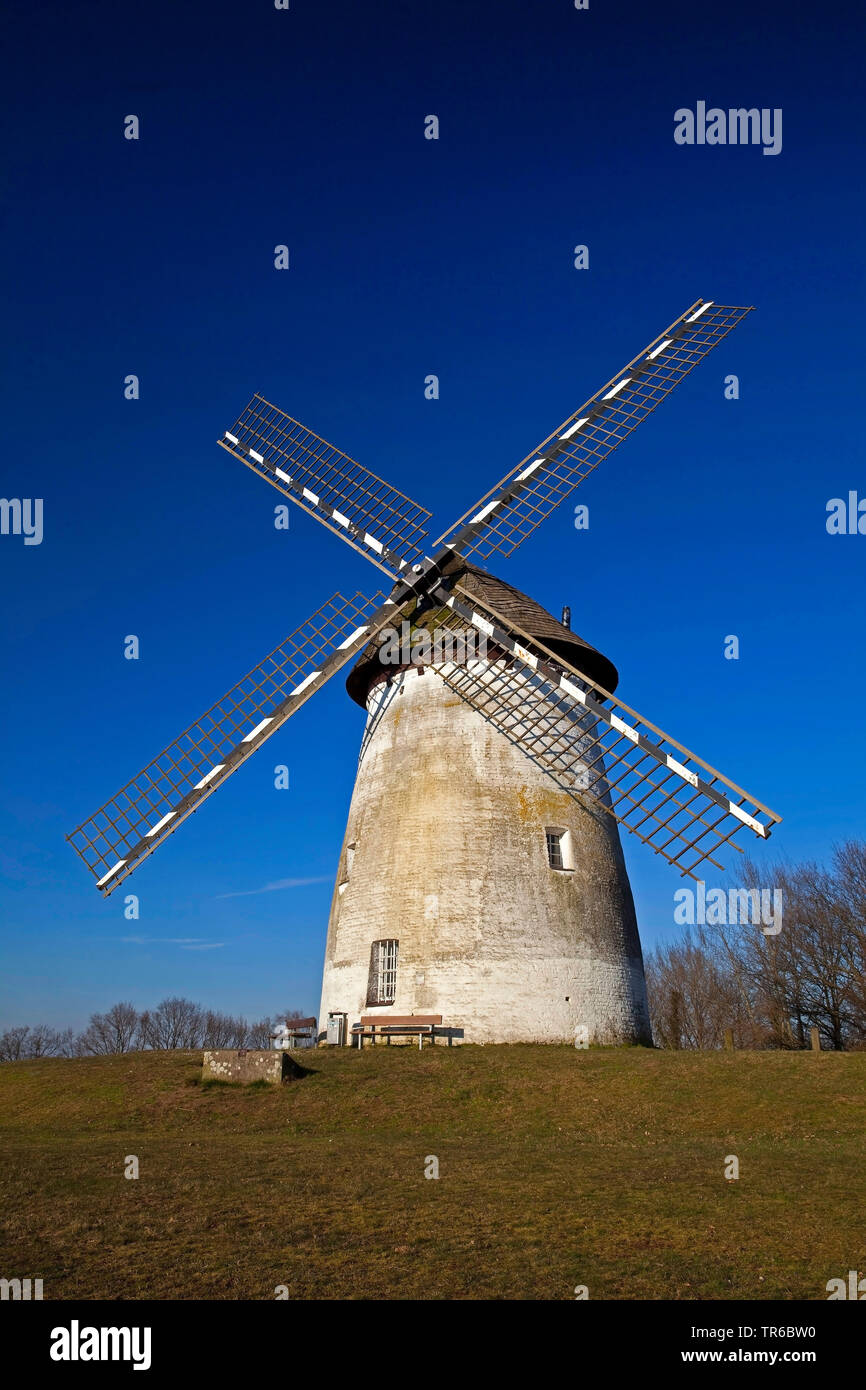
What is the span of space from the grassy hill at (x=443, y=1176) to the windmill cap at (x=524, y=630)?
9.19 metres

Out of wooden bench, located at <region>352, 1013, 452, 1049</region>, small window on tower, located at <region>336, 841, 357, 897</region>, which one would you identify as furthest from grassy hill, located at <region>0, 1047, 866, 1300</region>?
small window on tower, located at <region>336, 841, 357, 897</region>

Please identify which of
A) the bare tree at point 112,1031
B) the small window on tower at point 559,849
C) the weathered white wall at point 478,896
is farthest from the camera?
the bare tree at point 112,1031

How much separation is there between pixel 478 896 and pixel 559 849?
2.45 m

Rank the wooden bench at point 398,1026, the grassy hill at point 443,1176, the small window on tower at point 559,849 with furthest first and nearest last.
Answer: the small window on tower at point 559,849
the wooden bench at point 398,1026
the grassy hill at point 443,1176

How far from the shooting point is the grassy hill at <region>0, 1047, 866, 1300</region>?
23.0ft

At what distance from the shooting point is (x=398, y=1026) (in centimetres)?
1975

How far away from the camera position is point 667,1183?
10.3 m

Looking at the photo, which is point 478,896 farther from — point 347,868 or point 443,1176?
point 443,1176

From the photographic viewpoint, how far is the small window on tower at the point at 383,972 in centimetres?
2059

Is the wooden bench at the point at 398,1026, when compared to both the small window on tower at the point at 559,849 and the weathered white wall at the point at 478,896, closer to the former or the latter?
the weathered white wall at the point at 478,896

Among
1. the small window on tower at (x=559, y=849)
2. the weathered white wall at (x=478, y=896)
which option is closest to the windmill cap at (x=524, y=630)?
the weathered white wall at (x=478, y=896)

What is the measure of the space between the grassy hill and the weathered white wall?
1635 millimetres

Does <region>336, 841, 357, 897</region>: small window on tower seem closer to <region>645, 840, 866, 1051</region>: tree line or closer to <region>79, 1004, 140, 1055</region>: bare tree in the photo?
<region>645, 840, 866, 1051</region>: tree line
